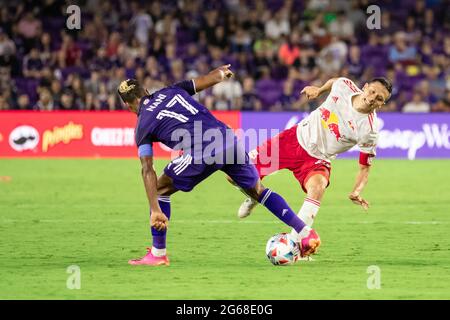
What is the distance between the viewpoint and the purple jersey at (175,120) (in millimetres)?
9055

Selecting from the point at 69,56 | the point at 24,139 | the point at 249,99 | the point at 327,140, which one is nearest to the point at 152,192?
the point at 327,140

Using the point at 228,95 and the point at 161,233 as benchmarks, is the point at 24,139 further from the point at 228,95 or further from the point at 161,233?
the point at 161,233

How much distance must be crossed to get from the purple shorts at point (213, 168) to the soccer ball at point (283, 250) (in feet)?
1.90

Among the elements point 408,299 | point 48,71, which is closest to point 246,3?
point 48,71

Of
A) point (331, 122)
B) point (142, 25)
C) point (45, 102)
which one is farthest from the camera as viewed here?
point (142, 25)

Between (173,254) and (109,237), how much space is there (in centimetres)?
150

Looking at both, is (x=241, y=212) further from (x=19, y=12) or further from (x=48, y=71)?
(x=19, y=12)

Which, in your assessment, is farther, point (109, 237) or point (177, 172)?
point (109, 237)

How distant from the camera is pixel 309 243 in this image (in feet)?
30.8

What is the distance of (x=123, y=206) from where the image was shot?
48.0 ft

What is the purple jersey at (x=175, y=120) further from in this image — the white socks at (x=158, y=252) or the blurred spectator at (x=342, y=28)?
the blurred spectator at (x=342, y=28)

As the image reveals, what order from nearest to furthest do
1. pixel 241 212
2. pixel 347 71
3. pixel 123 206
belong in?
pixel 241 212
pixel 123 206
pixel 347 71

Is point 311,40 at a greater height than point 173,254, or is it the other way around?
point 311,40

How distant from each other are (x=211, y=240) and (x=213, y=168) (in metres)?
2.18
